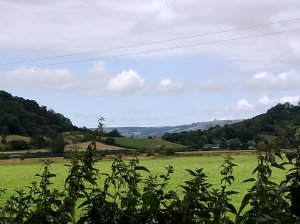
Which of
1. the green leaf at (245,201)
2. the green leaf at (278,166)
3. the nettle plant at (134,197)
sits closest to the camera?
the green leaf at (245,201)

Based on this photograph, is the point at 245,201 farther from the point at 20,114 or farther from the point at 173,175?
the point at 20,114

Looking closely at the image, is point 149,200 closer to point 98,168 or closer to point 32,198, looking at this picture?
point 98,168

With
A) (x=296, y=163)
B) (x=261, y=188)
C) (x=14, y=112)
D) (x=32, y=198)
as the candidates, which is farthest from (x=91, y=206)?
(x=14, y=112)

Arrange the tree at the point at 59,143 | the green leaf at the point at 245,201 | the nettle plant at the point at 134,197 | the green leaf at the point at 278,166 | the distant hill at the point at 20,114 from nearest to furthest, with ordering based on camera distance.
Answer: the green leaf at the point at 245,201, the green leaf at the point at 278,166, the nettle plant at the point at 134,197, the tree at the point at 59,143, the distant hill at the point at 20,114

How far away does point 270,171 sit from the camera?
2.51m

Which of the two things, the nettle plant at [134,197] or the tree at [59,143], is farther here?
the tree at [59,143]

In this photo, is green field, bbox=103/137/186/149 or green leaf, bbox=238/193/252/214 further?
green field, bbox=103/137/186/149

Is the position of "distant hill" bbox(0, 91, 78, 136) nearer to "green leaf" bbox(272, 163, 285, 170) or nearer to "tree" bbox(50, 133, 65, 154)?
"tree" bbox(50, 133, 65, 154)

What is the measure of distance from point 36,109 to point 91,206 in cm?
5468

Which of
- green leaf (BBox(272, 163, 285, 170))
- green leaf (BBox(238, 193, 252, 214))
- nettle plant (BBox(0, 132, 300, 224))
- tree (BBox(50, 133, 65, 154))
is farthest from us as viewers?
tree (BBox(50, 133, 65, 154))

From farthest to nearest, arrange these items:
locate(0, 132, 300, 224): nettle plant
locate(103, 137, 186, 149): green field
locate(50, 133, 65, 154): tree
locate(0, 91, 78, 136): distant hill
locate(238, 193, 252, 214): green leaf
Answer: locate(0, 91, 78, 136): distant hill, locate(103, 137, 186, 149): green field, locate(50, 133, 65, 154): tree, locate(0, 132, 300, 224): nettle plant, locate(238, 193, 252, 214): green leaf

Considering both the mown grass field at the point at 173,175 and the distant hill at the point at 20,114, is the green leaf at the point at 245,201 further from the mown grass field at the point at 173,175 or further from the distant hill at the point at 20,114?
the distant hill at the point at 20,114

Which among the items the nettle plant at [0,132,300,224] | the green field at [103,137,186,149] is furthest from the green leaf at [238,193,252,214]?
the green field at [103,137,186,149]

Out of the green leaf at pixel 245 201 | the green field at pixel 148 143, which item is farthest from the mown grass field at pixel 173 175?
the green field at pixel 148 143
